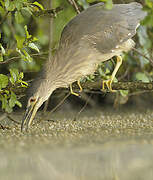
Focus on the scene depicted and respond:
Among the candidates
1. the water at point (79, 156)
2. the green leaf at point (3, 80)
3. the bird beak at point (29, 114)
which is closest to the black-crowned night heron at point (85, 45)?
the bird beak at point (29, 114)

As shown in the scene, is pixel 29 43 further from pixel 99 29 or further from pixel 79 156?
pixel 79 156

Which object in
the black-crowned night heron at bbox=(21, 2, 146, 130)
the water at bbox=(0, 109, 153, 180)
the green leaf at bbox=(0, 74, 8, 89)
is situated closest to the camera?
the water at bbox=(0, 109, 153, 180)

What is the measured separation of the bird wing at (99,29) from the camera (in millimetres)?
1849

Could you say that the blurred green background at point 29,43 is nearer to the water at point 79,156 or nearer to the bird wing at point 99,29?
the bird wing at point 99,29

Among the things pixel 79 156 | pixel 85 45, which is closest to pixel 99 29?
pixel 85 45

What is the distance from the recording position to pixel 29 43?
1.60 metres

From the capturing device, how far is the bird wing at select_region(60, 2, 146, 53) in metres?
1.85

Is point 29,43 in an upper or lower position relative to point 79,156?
upper

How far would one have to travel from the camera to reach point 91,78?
210 centimetres

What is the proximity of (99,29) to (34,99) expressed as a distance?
516 millimetres

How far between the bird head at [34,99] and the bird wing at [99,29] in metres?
0.30

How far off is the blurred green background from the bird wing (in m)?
0.12

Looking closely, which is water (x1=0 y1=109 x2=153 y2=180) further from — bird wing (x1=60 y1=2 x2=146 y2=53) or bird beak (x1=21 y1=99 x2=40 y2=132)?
bird wing (x1=60 y1=2 x2=146 y2=53)

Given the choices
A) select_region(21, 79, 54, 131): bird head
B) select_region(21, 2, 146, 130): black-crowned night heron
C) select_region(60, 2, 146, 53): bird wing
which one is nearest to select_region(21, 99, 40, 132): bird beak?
select_region(21, 79, 54, 131): bird head
